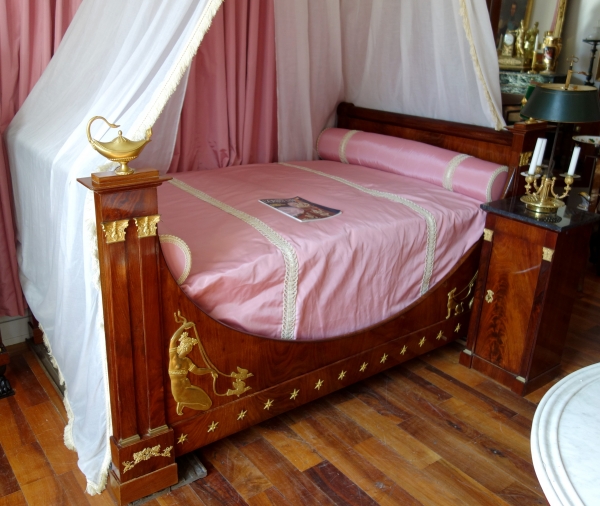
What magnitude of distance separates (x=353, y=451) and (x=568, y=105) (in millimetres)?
1505

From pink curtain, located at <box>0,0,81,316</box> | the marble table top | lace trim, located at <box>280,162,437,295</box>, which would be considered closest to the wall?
lace trim, located at <box>280,162,437,295</box>

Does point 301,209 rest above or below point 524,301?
above

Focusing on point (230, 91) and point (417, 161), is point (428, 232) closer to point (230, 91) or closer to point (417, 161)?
point (417, 161)

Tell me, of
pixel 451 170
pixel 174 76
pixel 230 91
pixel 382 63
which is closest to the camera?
pixel 174 76

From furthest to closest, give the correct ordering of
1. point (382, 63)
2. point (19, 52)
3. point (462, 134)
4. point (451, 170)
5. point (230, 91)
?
point (382, 63)
point (230, 91)
point (462, 134)
point (451, 170)
point (19, 52)

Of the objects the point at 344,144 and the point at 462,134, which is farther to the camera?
the point at 344,144

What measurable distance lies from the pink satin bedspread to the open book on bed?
0.03 m

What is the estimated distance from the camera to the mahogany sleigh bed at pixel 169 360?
149 cm

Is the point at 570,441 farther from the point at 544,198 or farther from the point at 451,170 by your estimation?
the point at 451,170

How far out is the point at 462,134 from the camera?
2674 millimetres

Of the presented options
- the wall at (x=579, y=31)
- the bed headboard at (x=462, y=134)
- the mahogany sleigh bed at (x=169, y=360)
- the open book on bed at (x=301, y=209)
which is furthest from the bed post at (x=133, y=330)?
the wall at (x=579, y=31)

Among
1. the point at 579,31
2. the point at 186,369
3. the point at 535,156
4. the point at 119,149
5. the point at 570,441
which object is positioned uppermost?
the point at 579,31

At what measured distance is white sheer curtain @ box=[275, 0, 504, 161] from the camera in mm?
2537

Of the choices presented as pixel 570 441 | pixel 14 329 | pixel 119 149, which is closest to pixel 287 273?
pixel 119 149
